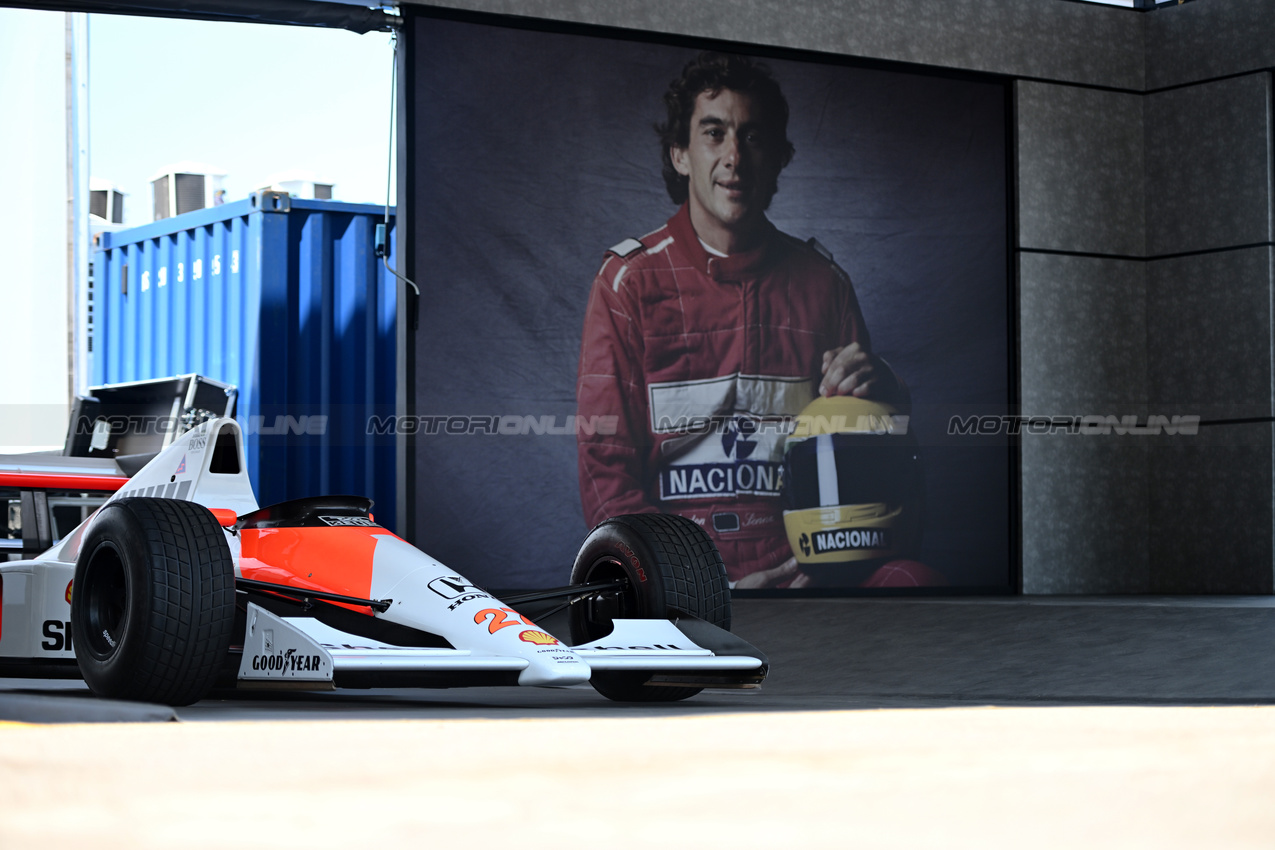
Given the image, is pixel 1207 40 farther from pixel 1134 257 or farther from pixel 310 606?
pixel 310 606

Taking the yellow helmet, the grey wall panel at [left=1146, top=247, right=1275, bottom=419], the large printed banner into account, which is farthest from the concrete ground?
the grey wall panel at [left=1146, top=247, right=1275, bottom=419]

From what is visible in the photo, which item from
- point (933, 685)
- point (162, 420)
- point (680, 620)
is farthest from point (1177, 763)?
point (162, 420)

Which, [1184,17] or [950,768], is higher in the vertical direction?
[1184,17]

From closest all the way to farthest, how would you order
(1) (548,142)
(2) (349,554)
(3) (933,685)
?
(2) (349,554), (3) (933,685), (1) (548,142)

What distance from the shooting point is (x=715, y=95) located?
915 cm

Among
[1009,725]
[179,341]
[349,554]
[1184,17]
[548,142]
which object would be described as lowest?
[1009,725]

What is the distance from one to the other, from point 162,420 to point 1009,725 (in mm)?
6978

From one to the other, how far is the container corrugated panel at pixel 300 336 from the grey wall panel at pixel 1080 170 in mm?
4583

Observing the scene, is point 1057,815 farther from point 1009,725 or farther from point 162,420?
point 162,420

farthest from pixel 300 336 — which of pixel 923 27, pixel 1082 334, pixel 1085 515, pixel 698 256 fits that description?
pixel 1085 515

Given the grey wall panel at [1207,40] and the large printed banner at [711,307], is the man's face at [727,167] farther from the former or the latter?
the grey wall panel at [1207,40]

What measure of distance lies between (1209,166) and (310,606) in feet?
25.9

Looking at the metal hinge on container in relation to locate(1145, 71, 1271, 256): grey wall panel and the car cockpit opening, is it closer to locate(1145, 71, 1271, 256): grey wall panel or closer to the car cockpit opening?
the car cockpit opening

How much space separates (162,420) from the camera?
8945 mm
